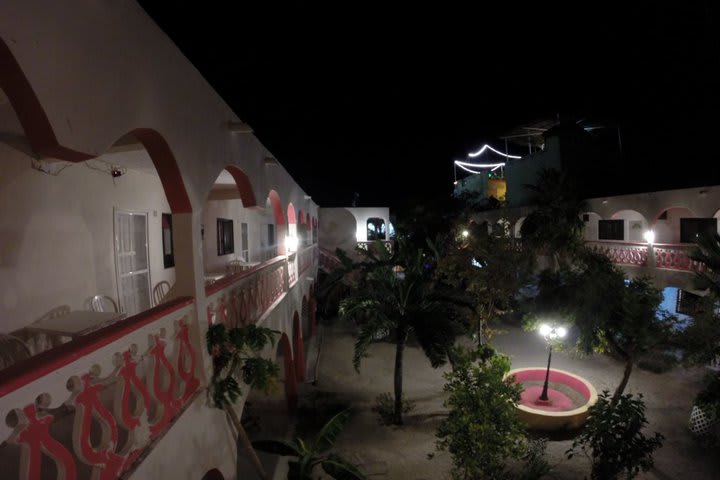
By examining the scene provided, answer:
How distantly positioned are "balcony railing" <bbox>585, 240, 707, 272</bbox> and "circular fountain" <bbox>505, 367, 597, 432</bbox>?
17.4ft

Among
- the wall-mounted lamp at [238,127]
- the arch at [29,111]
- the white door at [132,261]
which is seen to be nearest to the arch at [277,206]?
the white door at [132,261]

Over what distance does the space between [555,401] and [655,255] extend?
7.76 metres

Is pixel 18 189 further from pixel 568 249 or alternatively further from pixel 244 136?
pixel 568 249

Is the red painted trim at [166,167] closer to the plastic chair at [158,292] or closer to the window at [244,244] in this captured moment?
Result: the plastic chair at [158,292]

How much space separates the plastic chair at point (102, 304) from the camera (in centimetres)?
570

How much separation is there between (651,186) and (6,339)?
20.2 metres

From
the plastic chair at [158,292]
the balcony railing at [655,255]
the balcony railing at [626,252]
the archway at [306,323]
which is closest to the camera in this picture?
the plastic chair at [158,292]

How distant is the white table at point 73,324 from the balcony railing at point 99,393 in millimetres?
815

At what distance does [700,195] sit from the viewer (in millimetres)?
11859

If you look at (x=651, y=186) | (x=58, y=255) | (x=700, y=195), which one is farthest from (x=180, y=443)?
(x=651, y=186)

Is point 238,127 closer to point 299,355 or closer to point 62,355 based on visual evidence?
point 62,355

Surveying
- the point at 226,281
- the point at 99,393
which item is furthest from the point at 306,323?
the point at 99,393

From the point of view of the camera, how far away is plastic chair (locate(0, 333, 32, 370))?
3742mm

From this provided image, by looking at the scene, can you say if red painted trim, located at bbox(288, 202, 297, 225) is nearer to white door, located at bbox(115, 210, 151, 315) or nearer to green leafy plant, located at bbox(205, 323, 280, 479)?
white door, located at bbox(115, 210, 151, 315)
